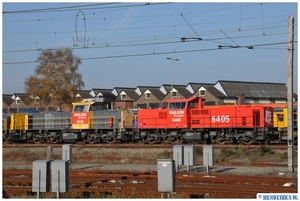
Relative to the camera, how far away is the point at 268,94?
69062mm

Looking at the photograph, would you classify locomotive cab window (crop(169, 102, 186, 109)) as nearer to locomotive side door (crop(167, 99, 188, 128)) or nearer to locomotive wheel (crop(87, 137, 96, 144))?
locomotive side door (crop(167, 99, 188, 128))

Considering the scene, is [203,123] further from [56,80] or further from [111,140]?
[56,80]

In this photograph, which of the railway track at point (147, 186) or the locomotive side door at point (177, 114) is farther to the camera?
the locomotive side door at point (177, 114)

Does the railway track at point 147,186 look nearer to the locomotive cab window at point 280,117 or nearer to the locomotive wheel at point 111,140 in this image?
the locomotive cab window at point 280,117

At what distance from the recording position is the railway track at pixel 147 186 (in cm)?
1349

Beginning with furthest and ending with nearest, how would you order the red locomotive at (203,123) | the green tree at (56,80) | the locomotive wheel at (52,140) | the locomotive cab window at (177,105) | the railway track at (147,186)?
the green tree at (56,80) → the locomotive wheel at (52,140) → the locomotive cab window at (177,105) → the red locomotive at (203,123) → the railway track at (147,186)

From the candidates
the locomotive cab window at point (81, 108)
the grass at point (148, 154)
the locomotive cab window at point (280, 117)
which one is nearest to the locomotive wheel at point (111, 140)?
the locomotive cab window at point (81, 108)

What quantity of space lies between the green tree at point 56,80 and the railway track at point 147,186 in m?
43.8

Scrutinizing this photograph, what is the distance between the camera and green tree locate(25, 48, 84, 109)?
202ft

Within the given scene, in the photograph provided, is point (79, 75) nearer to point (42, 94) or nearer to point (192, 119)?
point (42, 94)

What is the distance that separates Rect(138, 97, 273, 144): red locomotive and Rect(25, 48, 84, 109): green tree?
93.9ft

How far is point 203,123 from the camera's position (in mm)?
32094

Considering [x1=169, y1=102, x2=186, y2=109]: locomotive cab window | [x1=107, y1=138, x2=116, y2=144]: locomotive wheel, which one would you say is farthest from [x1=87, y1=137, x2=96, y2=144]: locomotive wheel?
[x1=169, y1=102, x2=186, y2=109]: locomotive cab window

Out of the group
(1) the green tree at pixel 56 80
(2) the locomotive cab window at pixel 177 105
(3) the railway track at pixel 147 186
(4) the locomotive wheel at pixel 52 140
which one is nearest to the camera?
(3) the railway track at pixel 147 186
